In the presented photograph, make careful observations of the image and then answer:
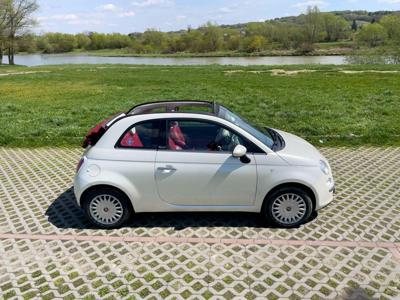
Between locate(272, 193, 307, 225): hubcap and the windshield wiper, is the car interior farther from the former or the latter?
locate(272, 193, 307, 225): hubcap

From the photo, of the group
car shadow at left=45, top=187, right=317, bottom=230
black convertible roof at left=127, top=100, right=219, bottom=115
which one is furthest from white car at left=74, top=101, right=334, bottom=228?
black convertible roof at left=127, top=100, right=219, bottom=115

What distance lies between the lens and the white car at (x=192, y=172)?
4.66 m

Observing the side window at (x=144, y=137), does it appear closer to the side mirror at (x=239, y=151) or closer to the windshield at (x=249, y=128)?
the windshield at (x=249, y=128)

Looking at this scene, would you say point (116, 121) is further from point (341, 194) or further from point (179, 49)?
point (179, 49)

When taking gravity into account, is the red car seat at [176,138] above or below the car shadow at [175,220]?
above

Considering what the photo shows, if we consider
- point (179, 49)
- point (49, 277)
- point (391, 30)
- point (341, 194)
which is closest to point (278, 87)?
point (341, 194)

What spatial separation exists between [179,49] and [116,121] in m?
94.1

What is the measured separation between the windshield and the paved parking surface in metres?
1.10

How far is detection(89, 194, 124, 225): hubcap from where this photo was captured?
4844 mm

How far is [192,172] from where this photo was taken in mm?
4652

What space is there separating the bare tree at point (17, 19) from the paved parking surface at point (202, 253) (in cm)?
5235

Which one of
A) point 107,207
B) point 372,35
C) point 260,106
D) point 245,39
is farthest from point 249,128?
point 245,39

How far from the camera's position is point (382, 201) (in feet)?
18.4

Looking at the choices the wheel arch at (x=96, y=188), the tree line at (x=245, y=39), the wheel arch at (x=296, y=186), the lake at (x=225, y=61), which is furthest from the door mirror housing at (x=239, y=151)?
the tree line at (x=245, y=39)
